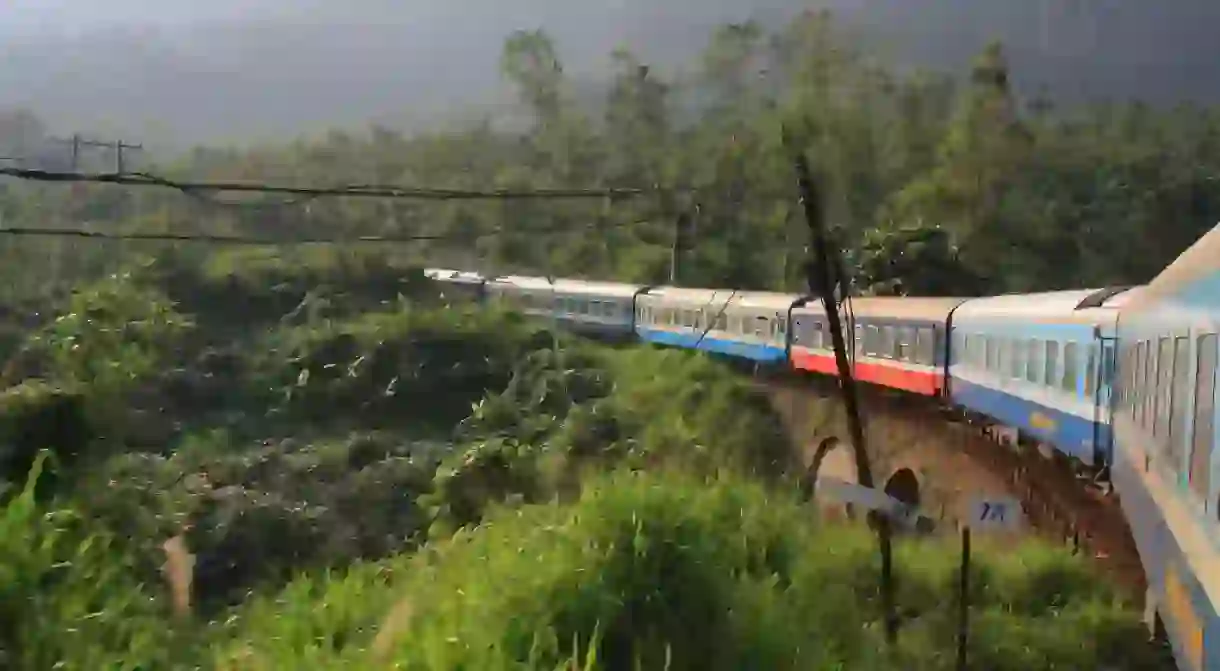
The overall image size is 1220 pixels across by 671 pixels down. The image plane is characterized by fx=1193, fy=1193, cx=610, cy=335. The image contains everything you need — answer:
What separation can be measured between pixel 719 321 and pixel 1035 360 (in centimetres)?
1027

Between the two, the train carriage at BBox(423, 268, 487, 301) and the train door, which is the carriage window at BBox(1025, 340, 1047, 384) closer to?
the train door

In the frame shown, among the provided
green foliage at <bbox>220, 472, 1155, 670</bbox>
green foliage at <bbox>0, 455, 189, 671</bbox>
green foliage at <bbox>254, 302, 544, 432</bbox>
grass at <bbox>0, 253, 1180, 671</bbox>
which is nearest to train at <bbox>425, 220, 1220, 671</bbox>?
grass at <bbox>0, 253, 1180, 671</bbox>

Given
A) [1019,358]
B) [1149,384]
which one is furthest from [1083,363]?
[1149,384]

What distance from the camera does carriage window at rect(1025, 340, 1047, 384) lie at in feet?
32.8

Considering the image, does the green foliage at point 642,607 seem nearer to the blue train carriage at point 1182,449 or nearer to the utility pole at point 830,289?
the utility pole at point 830,289

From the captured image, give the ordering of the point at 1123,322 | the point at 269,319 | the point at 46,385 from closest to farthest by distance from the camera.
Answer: the point at 1123,322 < the point at 46,385 < the point at 269,319

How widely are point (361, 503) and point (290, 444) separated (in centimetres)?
219

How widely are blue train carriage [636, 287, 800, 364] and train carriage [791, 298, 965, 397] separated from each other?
0.76 metres

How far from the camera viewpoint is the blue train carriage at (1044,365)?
8.45 meters

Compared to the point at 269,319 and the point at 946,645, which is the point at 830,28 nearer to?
the point at 269,319

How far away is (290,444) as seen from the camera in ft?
55.9

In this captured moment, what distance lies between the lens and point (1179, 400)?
→ 4.19 meters

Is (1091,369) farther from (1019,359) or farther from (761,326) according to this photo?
(761,326)

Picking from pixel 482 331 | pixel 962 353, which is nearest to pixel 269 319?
pixel 482 331
